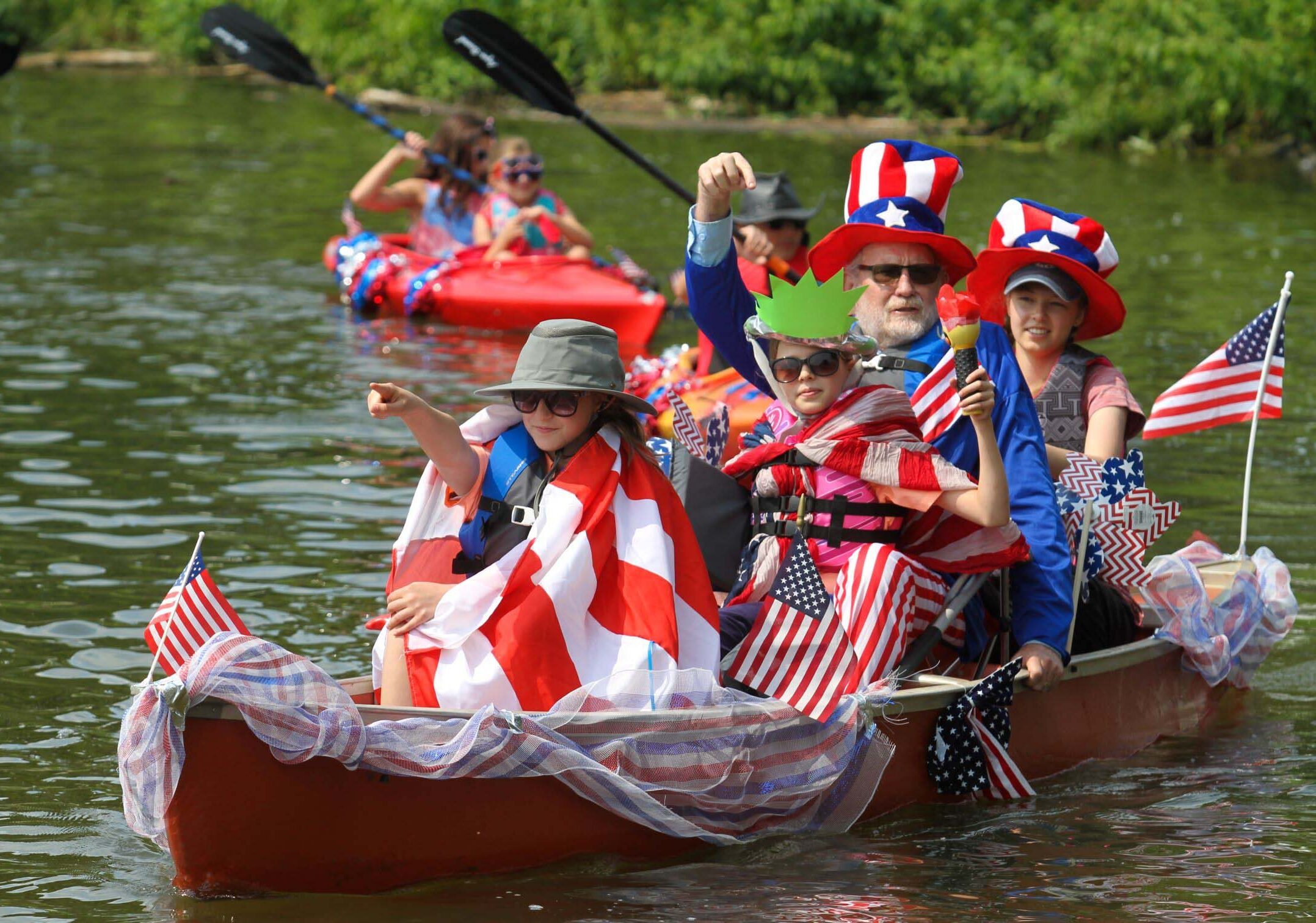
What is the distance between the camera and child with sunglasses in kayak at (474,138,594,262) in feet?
43.5

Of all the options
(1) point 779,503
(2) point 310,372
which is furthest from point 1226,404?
(2) point 310,372

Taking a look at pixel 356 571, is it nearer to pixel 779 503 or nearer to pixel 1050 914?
pixel 779 503

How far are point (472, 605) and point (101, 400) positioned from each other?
21.3 feet

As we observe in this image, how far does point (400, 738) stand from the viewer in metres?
4.45

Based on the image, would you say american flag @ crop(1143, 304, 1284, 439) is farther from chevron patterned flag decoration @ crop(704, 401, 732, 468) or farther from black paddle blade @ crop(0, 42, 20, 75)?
black paddle blade @ crop(0, 42, 20, 75)

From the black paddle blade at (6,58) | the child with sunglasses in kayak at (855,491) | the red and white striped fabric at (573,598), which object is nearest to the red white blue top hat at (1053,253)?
the child with sunglasses in kayak at (855,491)

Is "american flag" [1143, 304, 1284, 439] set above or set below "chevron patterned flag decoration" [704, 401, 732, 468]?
above

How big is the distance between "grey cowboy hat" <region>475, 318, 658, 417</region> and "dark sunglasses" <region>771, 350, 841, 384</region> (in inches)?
18.9

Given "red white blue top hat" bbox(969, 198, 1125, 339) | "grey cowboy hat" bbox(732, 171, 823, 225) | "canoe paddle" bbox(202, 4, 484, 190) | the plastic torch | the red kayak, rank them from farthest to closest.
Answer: "canoe paddle" bbox(202, 4, 484, 190)
the red kayak
"grey cowboy hat" bbox(732, 171, 823, 225)
"red white blue top hat" bbox(969, 198, 1125, 339)
the plastic torch

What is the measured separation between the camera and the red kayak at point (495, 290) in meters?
13.0

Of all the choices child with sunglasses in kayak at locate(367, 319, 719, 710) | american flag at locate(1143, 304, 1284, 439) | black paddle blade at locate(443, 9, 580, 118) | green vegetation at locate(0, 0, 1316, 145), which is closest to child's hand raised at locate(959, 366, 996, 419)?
child with sunglasses in kayak at locate(367, 319, 719, 710)

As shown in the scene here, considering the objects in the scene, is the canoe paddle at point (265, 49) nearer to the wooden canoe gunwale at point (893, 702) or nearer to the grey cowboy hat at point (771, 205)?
the grey cowboy hat at point (771, 205)

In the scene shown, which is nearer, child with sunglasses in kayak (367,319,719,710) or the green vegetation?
child with sunglasses in kayak (367,319,719,710)

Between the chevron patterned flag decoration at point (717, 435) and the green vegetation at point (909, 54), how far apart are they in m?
22.9
